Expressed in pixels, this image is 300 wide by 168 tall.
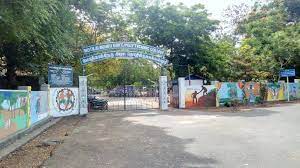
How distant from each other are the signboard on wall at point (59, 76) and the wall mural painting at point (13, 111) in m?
7.92

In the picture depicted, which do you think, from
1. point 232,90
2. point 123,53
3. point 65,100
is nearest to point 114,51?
point 123,53

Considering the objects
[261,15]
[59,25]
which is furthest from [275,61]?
[59,25]

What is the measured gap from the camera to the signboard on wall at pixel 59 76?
79.0 ft

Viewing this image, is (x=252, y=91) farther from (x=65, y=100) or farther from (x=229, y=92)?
(x=65, y=100)

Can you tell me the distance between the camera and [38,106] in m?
18.8

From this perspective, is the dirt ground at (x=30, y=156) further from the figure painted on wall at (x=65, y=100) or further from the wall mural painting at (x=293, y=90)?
the wall mural painting at (x=293, y=90)

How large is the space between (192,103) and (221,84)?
253cm

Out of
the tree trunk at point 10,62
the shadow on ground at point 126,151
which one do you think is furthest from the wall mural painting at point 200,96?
the shadow on ground at point 126,151

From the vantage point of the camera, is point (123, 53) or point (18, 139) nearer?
point (18, 139)

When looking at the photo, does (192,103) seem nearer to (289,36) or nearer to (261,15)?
(289,36)

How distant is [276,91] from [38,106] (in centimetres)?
2319

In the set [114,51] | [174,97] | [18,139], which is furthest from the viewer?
[174,97]

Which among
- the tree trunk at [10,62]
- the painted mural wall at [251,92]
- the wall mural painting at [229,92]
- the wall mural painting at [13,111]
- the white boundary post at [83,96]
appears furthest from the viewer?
the painted mural wall at [251,92]

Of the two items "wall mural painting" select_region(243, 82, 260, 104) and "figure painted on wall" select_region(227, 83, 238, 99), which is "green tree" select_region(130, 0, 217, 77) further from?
"wall mural painting" select_region(243, 82, 260, 104)
